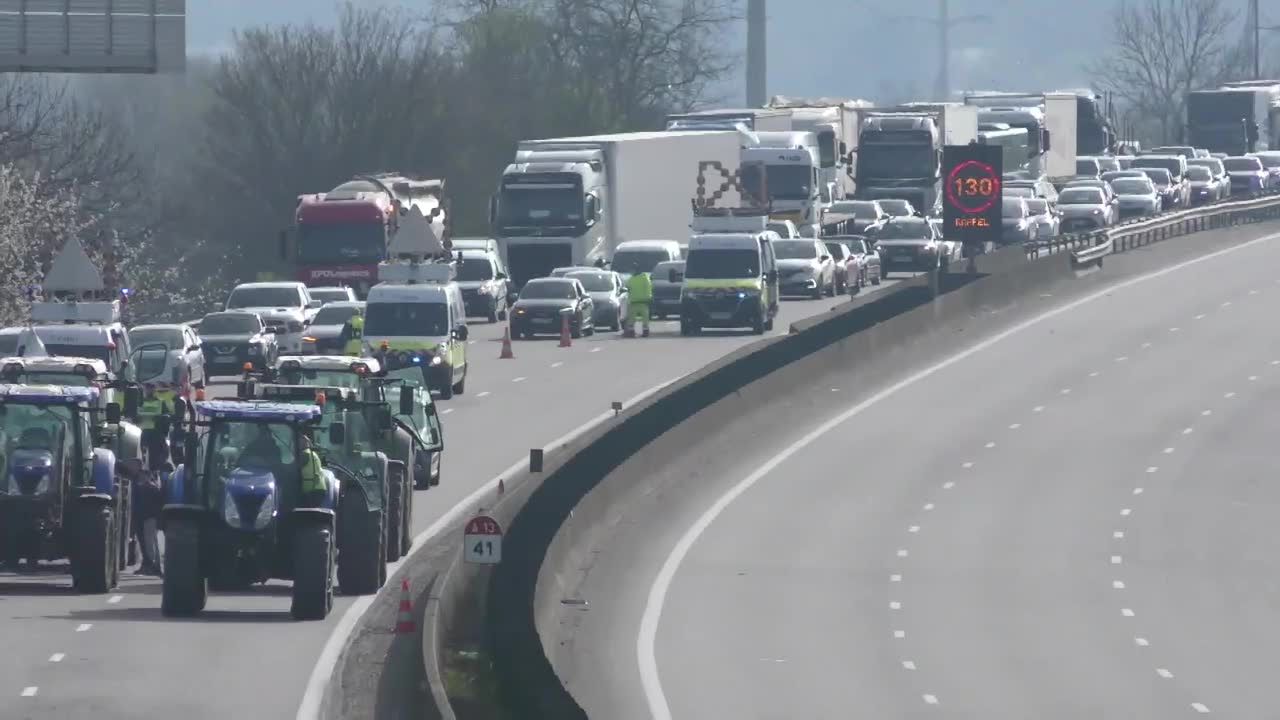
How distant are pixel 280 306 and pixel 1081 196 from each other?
3438cm

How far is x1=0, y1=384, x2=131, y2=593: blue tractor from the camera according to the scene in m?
24.5

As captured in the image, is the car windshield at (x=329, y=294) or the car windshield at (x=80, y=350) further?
the car windshield at (x=329, y=294)

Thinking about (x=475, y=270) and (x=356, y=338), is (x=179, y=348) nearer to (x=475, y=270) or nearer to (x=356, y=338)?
(x=356, y=338)

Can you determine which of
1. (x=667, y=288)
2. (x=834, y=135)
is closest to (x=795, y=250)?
(x=667, y=288)

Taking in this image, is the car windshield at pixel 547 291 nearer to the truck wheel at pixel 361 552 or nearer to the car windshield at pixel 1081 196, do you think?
the truck wheel at pixel 361 552

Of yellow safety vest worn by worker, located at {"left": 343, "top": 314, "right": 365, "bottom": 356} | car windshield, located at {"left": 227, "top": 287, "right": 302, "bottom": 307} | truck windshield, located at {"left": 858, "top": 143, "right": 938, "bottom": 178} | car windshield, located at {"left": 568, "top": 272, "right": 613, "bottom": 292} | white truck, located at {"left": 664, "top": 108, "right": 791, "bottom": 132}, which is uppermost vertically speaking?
white truck, located at {"left": 664, "top": 108, "right": 791, "bottom": 132}

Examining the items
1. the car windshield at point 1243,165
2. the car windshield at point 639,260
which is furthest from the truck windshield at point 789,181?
the car windshield at point 1243,165

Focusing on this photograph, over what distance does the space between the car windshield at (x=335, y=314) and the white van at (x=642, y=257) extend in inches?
429


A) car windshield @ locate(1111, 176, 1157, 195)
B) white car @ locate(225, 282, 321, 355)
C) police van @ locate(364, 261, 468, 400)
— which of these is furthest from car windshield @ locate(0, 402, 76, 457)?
car windshield @ locate(1111, 176, 1157, 195)

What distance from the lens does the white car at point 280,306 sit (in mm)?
49375

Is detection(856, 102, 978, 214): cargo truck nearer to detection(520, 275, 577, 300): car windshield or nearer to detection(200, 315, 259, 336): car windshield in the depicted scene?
detection(520, 275, 577, 300): car windshield

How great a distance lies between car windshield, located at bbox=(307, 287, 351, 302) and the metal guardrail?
1662cm

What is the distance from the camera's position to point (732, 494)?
1387 inches

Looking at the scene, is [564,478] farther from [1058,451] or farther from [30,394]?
[1058,451]
